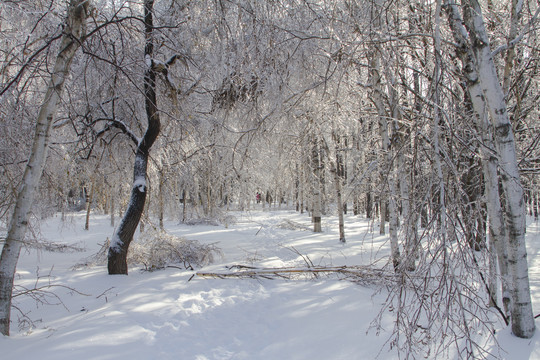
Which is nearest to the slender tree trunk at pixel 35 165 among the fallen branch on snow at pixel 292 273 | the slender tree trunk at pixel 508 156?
the fallen branch on snow at pixel 292 273

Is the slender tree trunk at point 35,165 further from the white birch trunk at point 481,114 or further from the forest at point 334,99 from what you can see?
the white birch trunk at point 481,114

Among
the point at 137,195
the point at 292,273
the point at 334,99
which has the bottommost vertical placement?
the point at 292,273

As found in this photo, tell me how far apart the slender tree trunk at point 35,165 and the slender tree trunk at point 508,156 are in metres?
3.95

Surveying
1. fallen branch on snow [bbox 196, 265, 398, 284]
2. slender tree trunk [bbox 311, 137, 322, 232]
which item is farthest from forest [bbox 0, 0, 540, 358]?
slender tree trunk [bbox 311, 137, 322, 232]

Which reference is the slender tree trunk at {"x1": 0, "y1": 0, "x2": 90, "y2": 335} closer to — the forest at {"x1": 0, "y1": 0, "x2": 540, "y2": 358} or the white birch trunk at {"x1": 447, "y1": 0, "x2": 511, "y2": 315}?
the forest at {"x1": 0, "y1": 0, "x2": 540, "y2": 358}

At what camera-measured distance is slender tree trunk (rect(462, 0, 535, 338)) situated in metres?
3.41

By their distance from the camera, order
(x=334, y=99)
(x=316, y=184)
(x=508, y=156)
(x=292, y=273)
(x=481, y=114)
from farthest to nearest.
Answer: (x=316, y=184) → (x=292, y=273) → (x=334, y=99) → (x=481, y=114) → (x=508, y=156)

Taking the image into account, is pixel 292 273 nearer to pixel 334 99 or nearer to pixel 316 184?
pixel 334 99

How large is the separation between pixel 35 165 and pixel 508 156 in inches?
193

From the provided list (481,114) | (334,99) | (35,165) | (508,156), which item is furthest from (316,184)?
(35,165)

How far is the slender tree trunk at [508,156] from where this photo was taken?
3408 mm

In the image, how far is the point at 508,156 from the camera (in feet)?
11.2

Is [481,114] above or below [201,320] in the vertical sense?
above

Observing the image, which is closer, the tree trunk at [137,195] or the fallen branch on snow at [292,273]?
the fallen branch on snow at [292,273]
